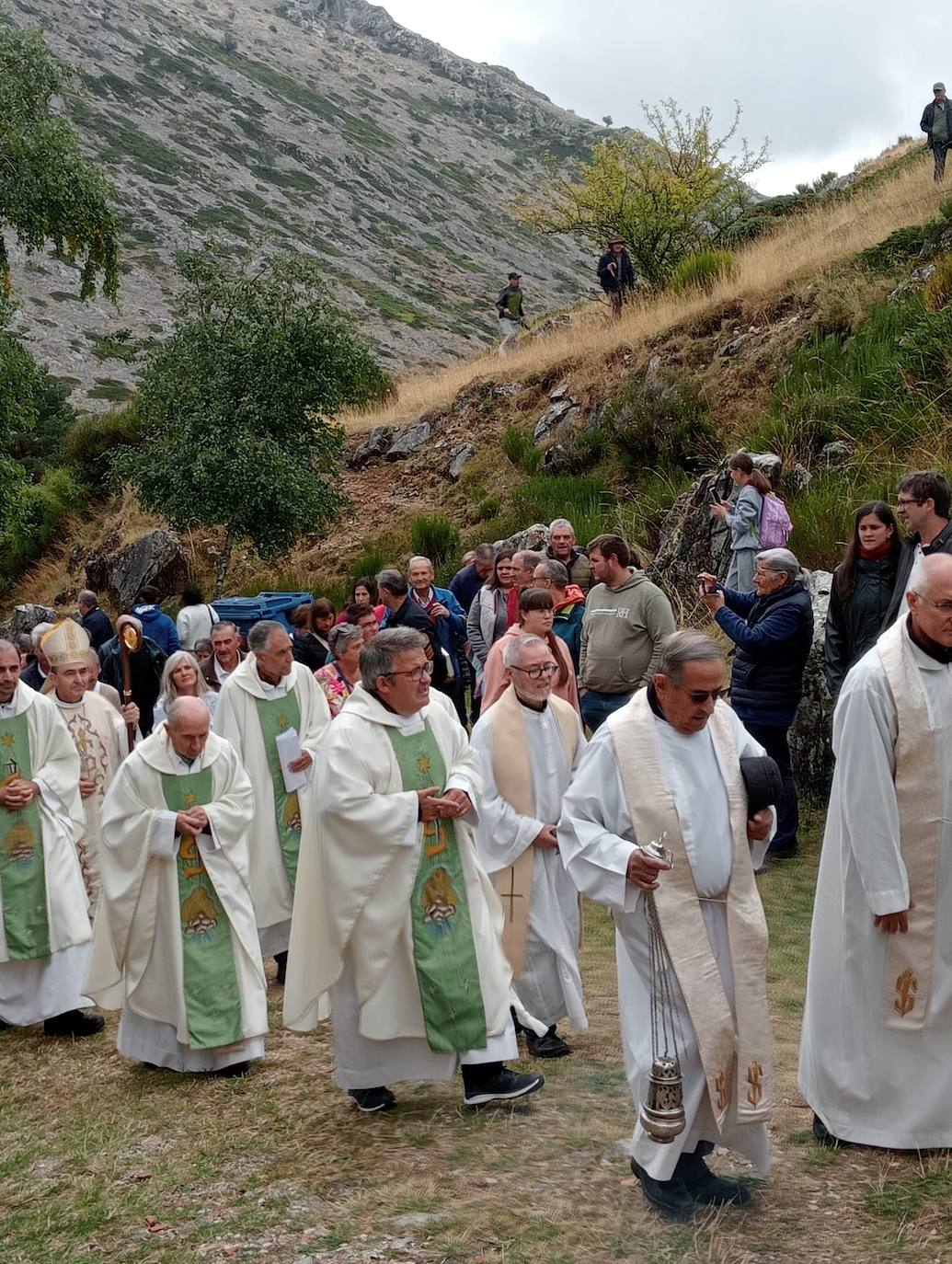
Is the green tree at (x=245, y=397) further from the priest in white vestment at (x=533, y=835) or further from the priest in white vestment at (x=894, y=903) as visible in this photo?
the priest in white vestment at (x=894, y=903)

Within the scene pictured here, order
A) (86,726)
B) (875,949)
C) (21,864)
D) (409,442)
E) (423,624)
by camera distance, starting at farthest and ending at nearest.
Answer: (409,442) < (423,624) < (86,726) < (21,864) < (875,949)

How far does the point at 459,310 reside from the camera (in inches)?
2682

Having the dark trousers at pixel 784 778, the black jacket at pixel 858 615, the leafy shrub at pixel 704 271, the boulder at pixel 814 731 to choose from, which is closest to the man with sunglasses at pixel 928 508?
the black jacket at pixel 858 615

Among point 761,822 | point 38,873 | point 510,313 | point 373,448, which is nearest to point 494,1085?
point 761,822

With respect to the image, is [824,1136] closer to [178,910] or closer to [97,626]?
[178,910]

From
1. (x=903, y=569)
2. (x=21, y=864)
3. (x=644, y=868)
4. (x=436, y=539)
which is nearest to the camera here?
(x=644, y=868)

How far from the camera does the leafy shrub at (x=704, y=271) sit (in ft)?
65.3

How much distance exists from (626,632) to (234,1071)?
155 inches

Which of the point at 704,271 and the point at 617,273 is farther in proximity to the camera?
the point at 617,273

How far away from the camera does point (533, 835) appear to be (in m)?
5.96

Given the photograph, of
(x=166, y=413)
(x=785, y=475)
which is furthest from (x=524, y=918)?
(x=166, y=413)

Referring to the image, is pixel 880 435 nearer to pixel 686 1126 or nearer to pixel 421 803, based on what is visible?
pixel 421 803

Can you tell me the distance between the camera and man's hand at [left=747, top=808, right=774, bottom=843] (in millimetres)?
4395

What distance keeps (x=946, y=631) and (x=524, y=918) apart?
7.95 ft
